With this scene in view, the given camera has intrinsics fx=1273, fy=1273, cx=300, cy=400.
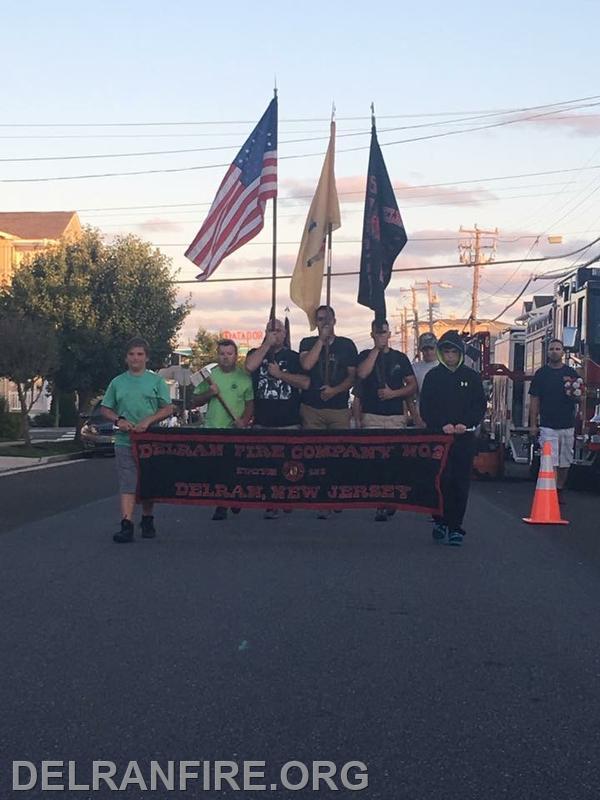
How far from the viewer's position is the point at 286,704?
577 centimetres

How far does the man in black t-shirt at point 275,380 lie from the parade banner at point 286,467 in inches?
42.4

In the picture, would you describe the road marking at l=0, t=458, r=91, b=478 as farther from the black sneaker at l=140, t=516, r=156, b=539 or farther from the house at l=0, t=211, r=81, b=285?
the house at l=0, t=211, r=81, b=285

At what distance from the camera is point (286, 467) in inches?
468

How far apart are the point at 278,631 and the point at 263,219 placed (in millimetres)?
7943

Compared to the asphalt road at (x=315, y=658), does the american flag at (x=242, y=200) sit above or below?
above

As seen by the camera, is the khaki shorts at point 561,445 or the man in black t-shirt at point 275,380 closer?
the man in black t-shirt at point 275,380

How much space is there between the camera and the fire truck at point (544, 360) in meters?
18.7

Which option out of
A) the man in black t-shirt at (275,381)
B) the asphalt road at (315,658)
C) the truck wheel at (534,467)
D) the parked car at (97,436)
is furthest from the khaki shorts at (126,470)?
the parked car at (97,436)

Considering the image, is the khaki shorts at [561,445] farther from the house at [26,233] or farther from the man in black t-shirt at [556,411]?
the house at [26,233]

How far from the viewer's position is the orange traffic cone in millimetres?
13383

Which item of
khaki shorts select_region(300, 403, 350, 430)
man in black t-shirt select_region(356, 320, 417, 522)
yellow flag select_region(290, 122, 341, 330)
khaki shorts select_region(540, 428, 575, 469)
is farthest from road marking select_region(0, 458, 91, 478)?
man in black t-shirt select_region(356, 320, 417, 522)

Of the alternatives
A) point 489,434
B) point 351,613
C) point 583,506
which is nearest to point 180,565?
point 351,613

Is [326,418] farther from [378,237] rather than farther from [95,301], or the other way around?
[95,301]

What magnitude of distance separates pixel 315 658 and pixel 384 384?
6.33 metres
